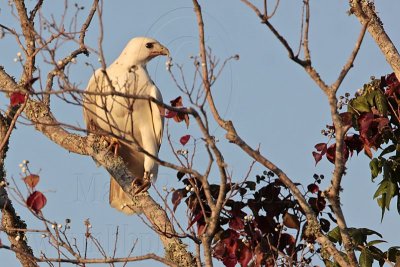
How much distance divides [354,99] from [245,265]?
47.4 inches

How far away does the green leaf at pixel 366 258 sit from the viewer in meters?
4.65

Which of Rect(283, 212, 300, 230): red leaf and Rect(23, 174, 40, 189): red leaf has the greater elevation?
Rect(23, 174, 40, 189): red leaf

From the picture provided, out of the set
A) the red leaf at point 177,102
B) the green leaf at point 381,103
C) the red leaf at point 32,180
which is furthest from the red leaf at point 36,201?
the green leaf at point 381,103

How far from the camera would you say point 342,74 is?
155 inches

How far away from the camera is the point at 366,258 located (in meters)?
4.66

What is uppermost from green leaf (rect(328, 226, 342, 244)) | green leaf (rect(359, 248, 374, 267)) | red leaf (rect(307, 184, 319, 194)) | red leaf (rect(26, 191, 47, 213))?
red leaf (rect(307, 184, 319, 194))

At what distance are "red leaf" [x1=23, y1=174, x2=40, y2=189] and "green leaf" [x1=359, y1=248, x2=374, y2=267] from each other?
1732 mm

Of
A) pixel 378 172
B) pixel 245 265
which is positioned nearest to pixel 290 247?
→ pixel 245 265

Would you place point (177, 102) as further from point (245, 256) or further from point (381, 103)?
point (381, 103)

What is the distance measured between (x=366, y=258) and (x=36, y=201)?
1.72 metres

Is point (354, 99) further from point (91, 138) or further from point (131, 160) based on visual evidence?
point (131, 160)

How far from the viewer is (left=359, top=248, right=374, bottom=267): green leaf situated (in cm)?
465

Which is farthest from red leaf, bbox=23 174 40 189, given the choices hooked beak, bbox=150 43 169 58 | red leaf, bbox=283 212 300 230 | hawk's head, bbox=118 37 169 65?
hooked beak, bbox=150 43 169 58

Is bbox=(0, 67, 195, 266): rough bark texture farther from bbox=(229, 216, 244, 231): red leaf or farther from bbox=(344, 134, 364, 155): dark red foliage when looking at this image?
bbox=(344, 134, 364, 155): dark red foliage
